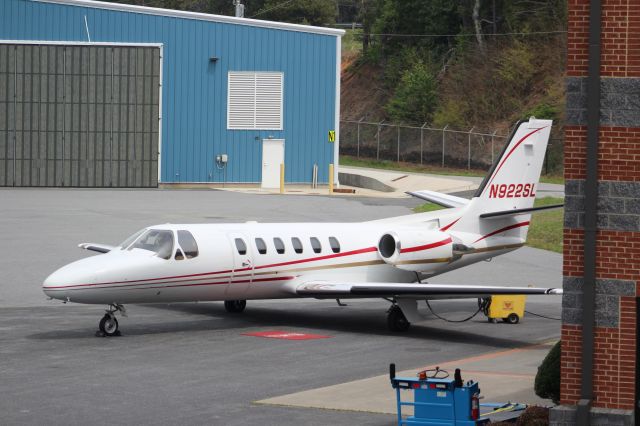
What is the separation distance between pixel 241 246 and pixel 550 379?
34.7 ft

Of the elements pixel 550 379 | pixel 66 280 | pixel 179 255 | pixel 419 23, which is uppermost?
pixel 419 23

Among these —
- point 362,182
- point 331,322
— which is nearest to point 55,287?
point 331,322

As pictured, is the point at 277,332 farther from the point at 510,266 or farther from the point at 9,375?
the point at 510,266

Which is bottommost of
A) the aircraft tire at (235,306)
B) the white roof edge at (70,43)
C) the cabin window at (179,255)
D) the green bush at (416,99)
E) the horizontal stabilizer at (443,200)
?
the aircraft tire at (235,306)

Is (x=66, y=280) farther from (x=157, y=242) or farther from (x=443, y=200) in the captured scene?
(x=443, y=200)

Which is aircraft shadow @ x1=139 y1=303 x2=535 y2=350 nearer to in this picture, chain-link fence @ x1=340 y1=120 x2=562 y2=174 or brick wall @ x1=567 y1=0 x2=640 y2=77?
brick wall @ x1=567 y1=0 x2=640 y2=77

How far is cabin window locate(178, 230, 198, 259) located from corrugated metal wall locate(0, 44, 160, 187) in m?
35.4

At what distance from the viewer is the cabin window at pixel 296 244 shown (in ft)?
90.4

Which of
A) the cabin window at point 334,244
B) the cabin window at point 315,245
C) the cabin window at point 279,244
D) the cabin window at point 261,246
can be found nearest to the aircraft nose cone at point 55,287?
the cabin window at point 261,246

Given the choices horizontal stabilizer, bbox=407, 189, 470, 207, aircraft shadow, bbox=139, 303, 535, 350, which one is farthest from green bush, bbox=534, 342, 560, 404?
horizontal stabilizer, bbox=407, 189, 470, 207

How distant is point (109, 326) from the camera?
82.1ft

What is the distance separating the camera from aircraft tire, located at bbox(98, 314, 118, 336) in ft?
82.0

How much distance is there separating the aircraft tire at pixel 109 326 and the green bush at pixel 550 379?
33.8ft

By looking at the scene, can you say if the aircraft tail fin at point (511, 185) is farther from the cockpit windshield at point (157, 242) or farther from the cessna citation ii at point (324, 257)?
the cockpit windshield at point (157, 242)
